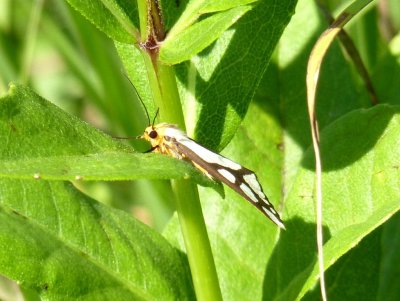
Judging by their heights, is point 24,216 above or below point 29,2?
below

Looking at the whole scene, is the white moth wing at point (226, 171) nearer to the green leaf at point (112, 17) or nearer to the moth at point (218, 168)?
the moth at point (218, 168)

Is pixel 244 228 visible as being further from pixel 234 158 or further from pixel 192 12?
pixel 192 12

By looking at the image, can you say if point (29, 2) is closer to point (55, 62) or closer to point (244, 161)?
point (55, 62)

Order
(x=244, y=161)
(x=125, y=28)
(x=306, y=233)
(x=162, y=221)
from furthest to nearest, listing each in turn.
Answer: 1. (x=162, y=221)
2. (x=244, y=161)
3. (x=306, y=233)
4. (x=125, y=28)

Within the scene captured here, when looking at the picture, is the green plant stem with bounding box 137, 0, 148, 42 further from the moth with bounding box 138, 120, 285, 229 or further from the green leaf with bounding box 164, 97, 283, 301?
the green leaf with bounding box 164, 97, 283, 301

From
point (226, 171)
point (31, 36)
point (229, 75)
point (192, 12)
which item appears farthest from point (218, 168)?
point (31, 36)

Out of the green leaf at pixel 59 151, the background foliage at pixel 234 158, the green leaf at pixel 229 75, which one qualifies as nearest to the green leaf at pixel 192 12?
the background foliage at pixel 234 158

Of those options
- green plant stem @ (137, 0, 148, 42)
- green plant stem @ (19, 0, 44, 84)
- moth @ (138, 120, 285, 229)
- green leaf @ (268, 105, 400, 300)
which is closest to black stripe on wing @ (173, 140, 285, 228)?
moth @ (138, 120, 285, 229)

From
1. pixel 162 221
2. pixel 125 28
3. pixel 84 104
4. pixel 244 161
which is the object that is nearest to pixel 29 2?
pixel 84 104
